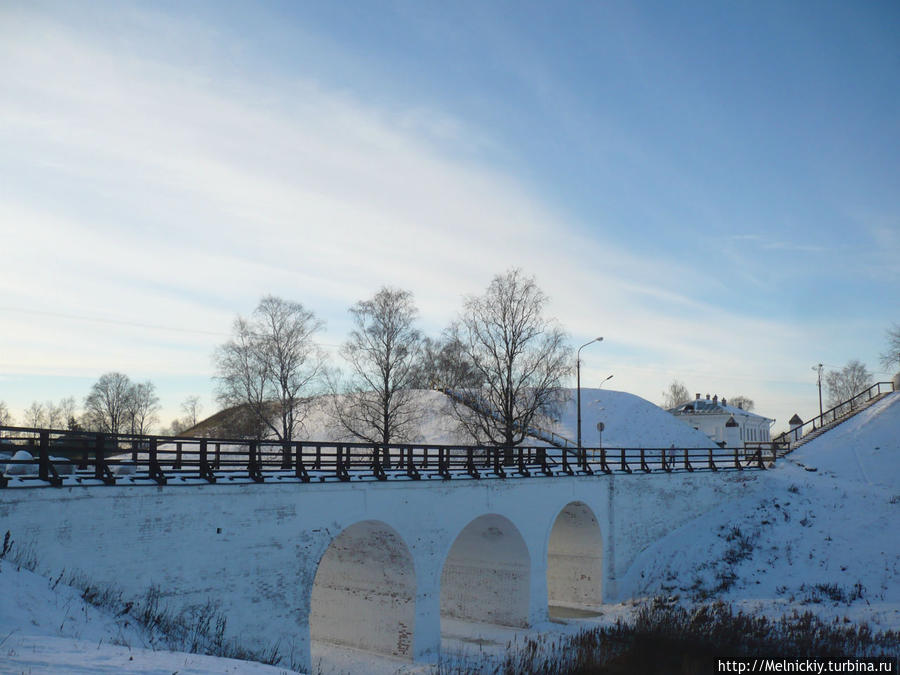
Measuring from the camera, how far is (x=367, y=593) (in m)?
19.0

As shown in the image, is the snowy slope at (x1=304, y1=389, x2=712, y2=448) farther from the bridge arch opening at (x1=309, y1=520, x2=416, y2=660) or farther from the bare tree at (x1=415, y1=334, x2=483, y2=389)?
the bridge arch opening at (x1=309, y1=520, x2=416, y2=660)

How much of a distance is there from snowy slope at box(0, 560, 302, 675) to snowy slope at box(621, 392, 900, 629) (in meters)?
18.6

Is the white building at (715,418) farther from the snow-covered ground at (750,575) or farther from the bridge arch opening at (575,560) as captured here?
the bridge arch opening at (575,560)

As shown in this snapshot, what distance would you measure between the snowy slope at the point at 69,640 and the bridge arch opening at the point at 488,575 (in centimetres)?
1266

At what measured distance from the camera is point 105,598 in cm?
1162

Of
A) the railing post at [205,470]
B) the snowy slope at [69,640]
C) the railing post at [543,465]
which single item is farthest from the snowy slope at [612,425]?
the snowy slope at [69,640]

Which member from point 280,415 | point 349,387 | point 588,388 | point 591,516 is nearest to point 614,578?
point 591,516

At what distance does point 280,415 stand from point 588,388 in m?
35.5

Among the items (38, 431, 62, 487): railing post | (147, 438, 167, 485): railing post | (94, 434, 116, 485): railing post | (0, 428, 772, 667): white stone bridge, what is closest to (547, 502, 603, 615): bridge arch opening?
(0, 428, 772, 667): white stone bridge

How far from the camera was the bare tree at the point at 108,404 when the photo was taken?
254 feet

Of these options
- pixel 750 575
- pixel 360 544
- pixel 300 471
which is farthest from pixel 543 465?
pixel 300 471

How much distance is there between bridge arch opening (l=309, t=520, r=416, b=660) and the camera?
18.2 metres

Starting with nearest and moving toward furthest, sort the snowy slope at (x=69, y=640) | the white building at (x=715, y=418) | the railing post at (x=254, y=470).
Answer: the snowy slope at (x=69, y=640) < the railing post at (x=254, y=470) < the white building at (x=715, y=418)

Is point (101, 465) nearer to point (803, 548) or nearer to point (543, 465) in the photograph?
point (543, 465)
